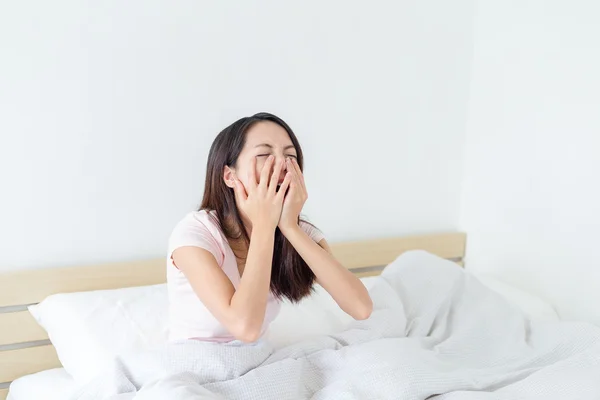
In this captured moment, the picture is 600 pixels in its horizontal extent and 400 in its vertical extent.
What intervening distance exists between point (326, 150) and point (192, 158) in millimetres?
488

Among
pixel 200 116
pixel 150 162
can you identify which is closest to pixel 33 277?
pixel 150 162

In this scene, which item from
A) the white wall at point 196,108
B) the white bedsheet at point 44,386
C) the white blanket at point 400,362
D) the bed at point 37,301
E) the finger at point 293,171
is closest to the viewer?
the white blanket at point 400,362

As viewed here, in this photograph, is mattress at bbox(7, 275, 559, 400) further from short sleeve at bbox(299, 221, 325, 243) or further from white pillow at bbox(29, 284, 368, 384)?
short sleeve at bbox(299, 221, 325, 243)

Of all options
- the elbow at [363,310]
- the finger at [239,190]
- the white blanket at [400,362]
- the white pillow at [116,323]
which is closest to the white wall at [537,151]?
the white blanket at [400,362]

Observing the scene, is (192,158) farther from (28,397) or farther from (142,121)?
(28,397)

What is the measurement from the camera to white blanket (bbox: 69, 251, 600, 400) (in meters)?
1.48

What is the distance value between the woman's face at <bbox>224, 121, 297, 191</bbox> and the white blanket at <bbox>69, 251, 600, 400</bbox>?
0.39 meters

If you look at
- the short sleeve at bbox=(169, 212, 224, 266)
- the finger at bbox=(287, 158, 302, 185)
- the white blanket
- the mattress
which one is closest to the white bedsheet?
the mattress

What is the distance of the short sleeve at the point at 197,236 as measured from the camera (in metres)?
1.57

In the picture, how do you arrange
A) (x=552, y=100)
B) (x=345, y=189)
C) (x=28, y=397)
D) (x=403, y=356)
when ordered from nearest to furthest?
(x=403, y=356)
(x=28, y=397)
(x=552, y=100)
(x=345, y=189)

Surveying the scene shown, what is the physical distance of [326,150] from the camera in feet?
8.09

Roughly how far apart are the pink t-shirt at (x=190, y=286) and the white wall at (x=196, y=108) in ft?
1.97

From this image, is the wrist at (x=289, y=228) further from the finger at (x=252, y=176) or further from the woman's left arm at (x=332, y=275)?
the finger at (x=252, y=176)

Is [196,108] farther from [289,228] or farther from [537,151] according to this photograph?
[537,151]
